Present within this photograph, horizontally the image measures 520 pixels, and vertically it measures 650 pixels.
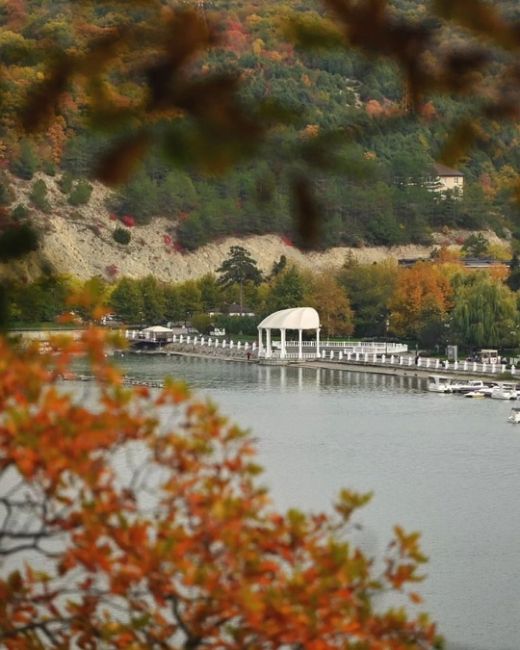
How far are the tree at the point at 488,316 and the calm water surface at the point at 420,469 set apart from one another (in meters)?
3.82

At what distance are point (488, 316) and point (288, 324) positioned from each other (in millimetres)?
5583

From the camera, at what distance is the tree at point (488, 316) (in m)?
33.9

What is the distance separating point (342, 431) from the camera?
21484 mm

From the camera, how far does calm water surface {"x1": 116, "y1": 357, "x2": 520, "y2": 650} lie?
11.8m

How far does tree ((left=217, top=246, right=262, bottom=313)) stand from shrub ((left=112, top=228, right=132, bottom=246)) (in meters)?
5.43

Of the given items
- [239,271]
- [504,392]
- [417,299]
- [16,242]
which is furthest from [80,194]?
[16,242]

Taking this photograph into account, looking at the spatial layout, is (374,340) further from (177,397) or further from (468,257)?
(177,397)

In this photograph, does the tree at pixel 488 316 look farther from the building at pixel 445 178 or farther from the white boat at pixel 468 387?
the white boat at pixel 468 387

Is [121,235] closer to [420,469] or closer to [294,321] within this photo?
[294,321]

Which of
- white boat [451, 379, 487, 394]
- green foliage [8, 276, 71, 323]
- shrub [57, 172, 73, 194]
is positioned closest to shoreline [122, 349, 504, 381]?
white boat [451, 379, 487, 394]

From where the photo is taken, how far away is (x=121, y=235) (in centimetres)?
5059

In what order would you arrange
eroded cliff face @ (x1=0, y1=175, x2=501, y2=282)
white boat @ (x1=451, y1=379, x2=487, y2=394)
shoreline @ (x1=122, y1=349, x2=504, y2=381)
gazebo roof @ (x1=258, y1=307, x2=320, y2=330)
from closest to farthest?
1. white boat @ (x1=451, y1=379, x2=487, y2=394)
2. shoreline @ (x1=122, y1=349, x2=504, y2=381)
3. gazebo roof @ (x1=258, y1=307, x2=320, y2=330)
4. eroded cliff face @ (x1=0, y1=175, x2=501, y2=282)

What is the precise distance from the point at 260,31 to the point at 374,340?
1487 inches

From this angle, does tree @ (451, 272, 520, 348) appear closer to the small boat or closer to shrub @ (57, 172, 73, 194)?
the small boat
